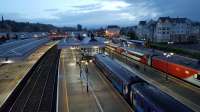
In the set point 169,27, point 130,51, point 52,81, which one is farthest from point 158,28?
point 52,81

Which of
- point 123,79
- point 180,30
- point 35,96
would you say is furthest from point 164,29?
point 123,79

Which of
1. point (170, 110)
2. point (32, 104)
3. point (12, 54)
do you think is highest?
point (12, 54)

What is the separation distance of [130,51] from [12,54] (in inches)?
1395

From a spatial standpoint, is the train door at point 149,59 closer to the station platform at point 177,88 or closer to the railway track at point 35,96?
the station platform at point 177,88

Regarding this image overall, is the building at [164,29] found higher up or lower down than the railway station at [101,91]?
higher up

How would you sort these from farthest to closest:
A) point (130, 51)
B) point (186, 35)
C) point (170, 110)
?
1. point (186, 35)
2. point (130, 51)
3. point (170, 110)

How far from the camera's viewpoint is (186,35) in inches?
4813

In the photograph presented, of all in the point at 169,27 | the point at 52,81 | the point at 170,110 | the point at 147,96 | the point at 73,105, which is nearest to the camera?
the point at 170,110

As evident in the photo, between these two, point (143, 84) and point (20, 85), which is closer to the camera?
point (143, 84)

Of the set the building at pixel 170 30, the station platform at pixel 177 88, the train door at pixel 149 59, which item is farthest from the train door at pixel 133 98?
the building at pixel 170 30

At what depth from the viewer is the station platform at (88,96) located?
28636 millimetres

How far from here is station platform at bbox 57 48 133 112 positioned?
2864 centimetres

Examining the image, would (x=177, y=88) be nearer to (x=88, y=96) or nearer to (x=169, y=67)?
(x=169, y=67)

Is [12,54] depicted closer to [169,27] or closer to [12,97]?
[12,97]
